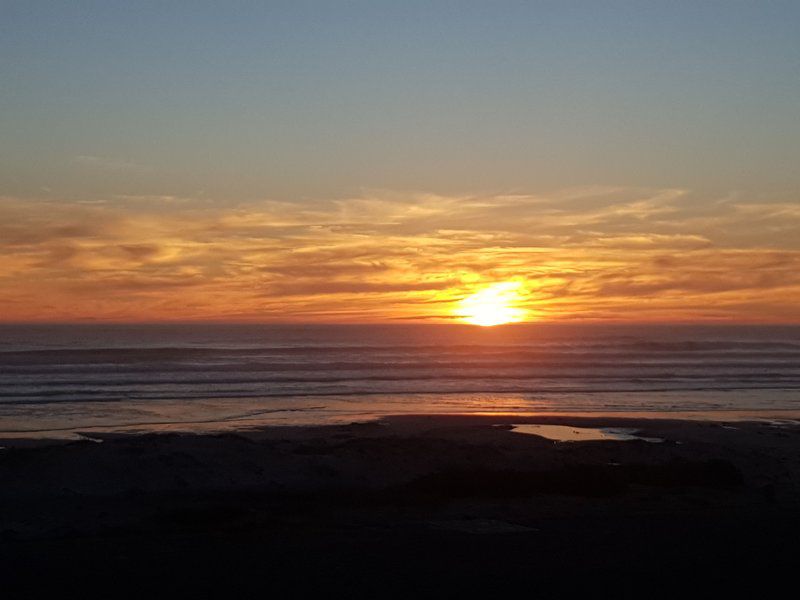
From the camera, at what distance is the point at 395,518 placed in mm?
12141

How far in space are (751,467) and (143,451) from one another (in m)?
11.0

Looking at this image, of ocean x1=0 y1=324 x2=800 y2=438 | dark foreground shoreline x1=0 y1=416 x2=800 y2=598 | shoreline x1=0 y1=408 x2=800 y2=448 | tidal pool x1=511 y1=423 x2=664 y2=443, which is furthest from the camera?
ocean x1=0 y1=324 x2=800 y2=438

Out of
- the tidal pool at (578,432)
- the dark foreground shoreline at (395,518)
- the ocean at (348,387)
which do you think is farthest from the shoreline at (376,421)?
the dark foreground shoreline at (395,518)

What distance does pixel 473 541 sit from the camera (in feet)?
34.5

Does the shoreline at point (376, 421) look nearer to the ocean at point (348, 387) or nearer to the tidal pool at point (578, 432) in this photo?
the ocean at point (348, 387)

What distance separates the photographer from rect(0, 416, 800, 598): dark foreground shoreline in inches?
349

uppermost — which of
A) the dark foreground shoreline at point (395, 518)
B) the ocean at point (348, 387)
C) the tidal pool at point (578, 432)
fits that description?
the ocean at point (348, 387)

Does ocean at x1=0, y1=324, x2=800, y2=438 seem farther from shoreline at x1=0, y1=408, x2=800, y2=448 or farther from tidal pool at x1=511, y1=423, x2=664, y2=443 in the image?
tidal pool at x1=511, y1=423, x2=664, y2=443

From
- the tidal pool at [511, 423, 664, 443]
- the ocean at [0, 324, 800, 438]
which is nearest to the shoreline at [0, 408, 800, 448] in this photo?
the ocean at [0, 324, 800, 438]

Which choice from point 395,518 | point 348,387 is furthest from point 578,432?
point 348,387

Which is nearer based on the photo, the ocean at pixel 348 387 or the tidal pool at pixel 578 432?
the tidal pool at pixel 578 432

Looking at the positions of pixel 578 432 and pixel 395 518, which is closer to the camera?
pixel 395 518

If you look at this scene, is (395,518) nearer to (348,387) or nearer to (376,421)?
(376,421)

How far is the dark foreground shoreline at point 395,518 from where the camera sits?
8875mm
